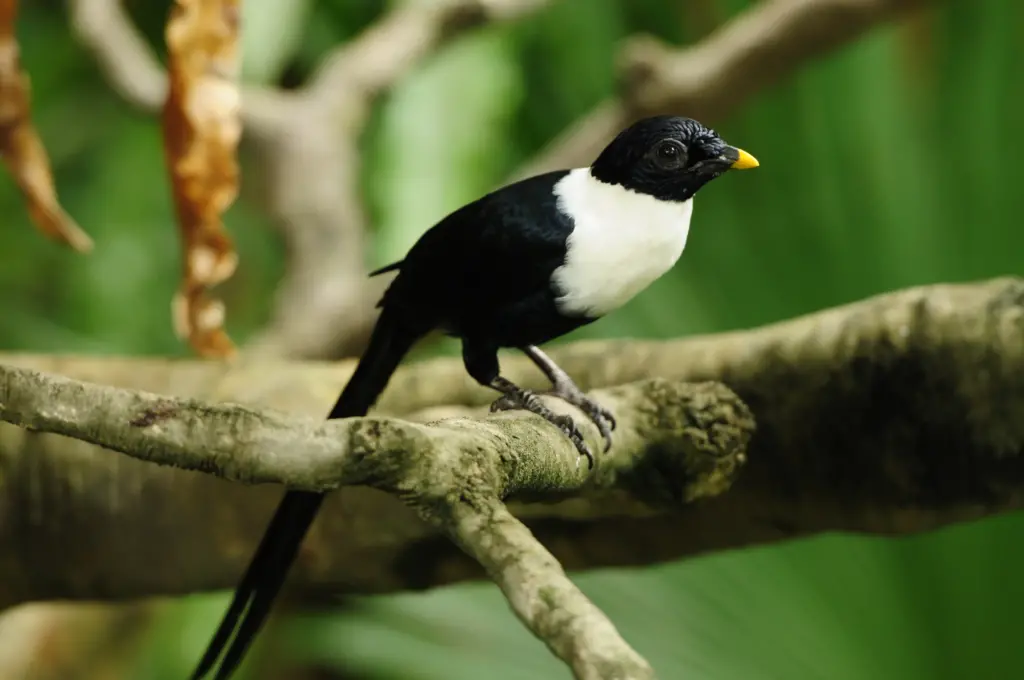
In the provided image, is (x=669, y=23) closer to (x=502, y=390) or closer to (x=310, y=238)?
(x=310, y=238)

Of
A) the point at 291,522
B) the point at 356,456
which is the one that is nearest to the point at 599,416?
the point at 291,522

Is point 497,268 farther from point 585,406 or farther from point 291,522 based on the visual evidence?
point 291,522

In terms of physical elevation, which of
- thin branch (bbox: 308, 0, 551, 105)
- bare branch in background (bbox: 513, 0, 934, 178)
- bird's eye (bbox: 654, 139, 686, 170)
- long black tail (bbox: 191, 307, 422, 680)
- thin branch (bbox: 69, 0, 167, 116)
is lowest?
long black tail (bbox: 191, 307, 422, 680)

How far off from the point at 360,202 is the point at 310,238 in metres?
0.17

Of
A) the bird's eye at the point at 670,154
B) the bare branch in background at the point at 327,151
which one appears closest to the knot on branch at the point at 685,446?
the bird's eye at the point at 670,154

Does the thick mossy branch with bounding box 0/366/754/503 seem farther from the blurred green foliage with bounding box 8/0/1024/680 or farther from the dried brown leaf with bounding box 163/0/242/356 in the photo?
the blurred green foliage with bounding box 8/0/1024/680

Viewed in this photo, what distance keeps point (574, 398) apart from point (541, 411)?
0.04 metres

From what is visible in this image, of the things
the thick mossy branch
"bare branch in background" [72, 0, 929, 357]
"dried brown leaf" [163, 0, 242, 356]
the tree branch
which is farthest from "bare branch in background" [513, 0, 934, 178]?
the thick mossy branch

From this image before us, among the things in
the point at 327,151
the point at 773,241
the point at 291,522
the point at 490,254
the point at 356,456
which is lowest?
the point at 356,456

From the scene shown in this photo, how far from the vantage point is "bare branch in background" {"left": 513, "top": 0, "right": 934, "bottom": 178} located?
1246 millimetres

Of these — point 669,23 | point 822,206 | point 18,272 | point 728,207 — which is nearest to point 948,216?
point 822,206

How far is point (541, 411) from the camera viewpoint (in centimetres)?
74

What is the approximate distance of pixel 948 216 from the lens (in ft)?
4.77

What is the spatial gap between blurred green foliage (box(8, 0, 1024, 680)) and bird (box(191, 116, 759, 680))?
46cm
